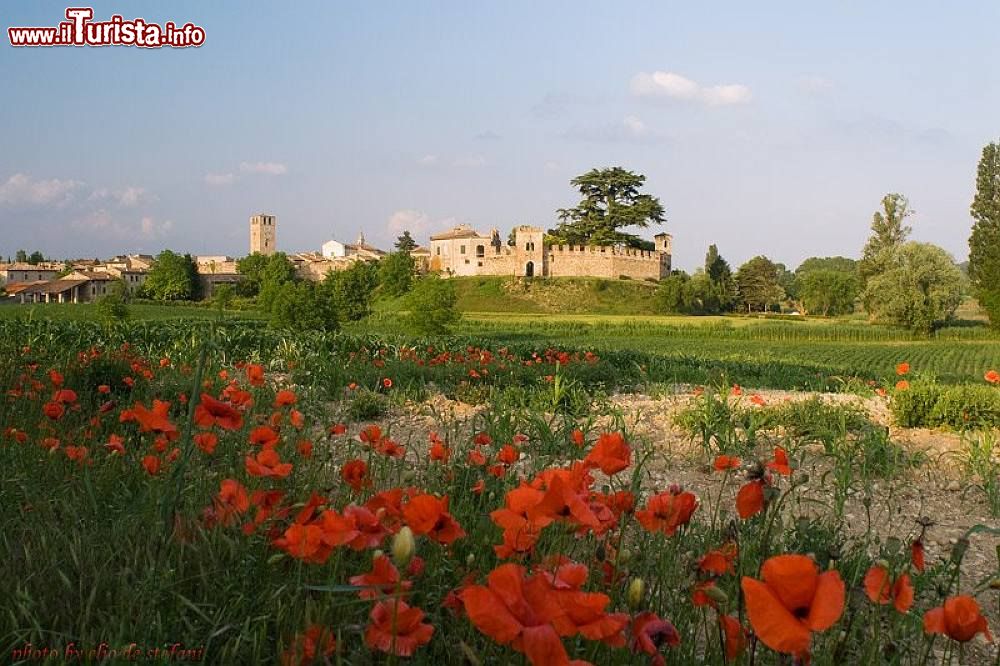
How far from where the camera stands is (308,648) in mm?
1399

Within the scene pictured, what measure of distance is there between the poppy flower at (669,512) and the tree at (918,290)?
53.1 metres

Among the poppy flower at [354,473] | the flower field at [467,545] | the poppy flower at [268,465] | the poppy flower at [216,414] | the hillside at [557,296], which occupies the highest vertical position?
the hillside at [557,296]

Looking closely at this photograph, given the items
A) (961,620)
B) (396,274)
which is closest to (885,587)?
(961,620)

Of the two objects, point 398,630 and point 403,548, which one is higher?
point 403,548

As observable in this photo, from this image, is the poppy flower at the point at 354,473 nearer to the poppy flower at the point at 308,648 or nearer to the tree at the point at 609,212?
the poppy flower at the point at 308,648

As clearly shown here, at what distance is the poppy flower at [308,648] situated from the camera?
1.38m

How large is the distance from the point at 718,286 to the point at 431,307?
57.5m

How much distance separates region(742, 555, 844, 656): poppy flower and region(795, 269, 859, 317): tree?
8436 cm

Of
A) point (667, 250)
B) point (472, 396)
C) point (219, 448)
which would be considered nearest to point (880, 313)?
point (667, 250)

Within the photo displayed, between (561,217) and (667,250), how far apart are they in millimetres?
13348

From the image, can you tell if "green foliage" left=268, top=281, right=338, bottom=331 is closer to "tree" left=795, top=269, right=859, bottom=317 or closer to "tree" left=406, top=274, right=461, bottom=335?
→ "tree" left=406, top=274, right=461, bottom=335

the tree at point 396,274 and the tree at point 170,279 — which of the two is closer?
the tree at point 396,274

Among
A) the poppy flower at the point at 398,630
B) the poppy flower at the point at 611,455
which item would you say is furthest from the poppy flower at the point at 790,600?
the poppy flower at the point at 611,455

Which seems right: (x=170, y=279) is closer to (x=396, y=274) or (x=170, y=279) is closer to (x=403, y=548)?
(x=396, y=274)
